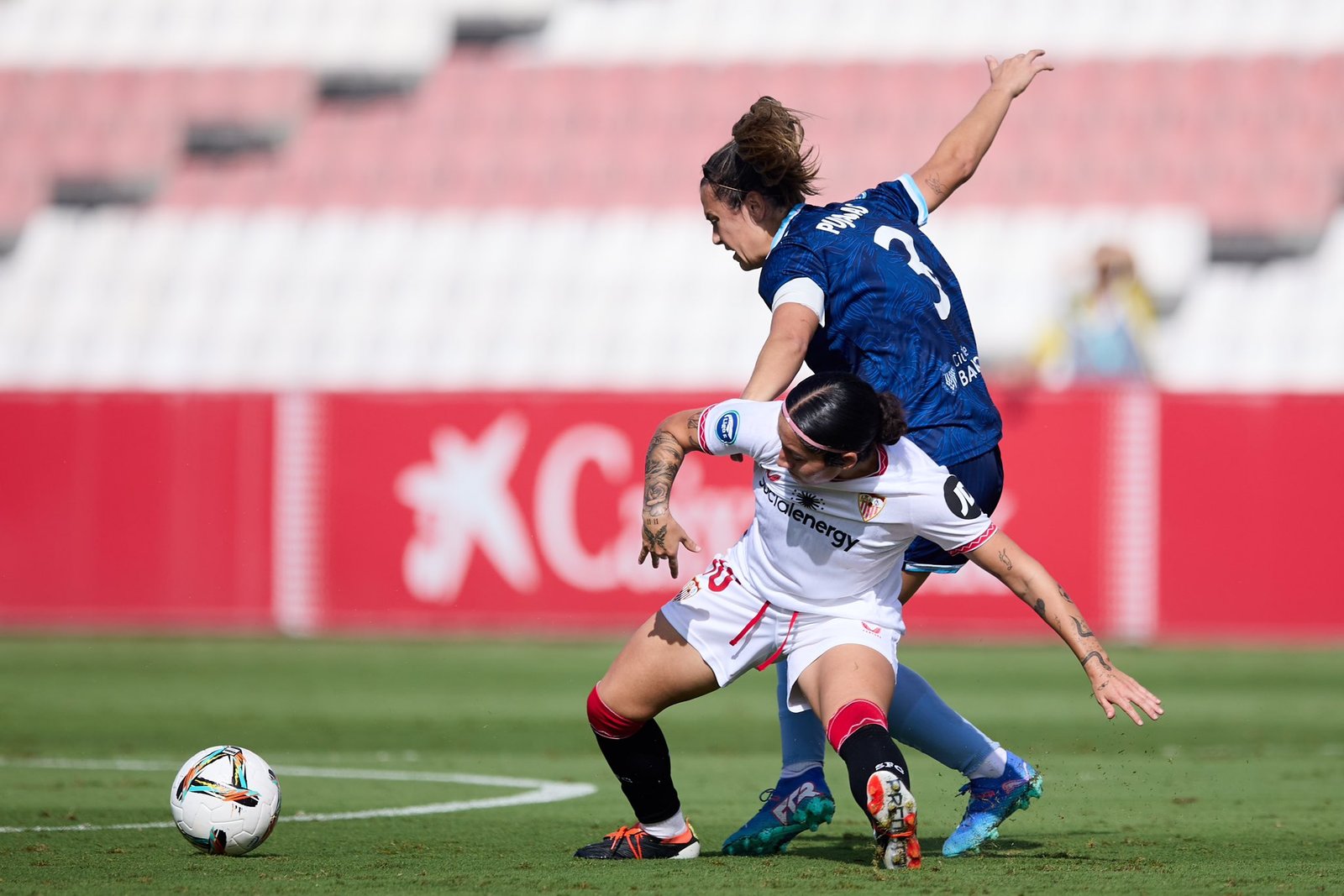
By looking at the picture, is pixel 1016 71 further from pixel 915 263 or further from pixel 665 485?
pixel 665 485

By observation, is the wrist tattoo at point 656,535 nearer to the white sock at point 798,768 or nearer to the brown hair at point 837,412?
the brown hair at point 837,412

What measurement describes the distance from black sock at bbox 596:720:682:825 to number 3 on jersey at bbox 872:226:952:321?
1.34m

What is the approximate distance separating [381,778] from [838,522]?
8.74 feet

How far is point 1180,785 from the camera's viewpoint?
21.2 ft

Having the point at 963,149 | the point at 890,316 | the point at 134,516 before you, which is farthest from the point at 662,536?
the point at 134,516

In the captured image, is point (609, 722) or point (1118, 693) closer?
point (1118, 693)

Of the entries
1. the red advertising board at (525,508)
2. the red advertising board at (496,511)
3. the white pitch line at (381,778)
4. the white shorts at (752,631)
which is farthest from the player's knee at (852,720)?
the red advertising board at (525,508)

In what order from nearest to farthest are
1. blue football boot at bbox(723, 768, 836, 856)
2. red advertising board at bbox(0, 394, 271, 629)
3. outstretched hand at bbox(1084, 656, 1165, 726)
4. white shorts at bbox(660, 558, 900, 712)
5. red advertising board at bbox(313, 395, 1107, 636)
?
outstretched hand at bbox(1084, 656, 1165, 726) → white shorts at bbox(660, 558, 900, 712) → blue football boot at bbox(723, 768, 836, 856) → red advertising board at bbox(313, 395, 1107, 636) → red advertising board at bbox(0, 394, 271, 629)

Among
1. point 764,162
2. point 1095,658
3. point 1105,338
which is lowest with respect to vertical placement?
point 1095,658

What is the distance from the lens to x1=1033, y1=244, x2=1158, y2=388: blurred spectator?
11359 millimetres

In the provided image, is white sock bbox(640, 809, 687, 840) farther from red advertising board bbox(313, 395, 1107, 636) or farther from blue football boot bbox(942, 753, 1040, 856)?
red advertising board bbox(313, 395, 1107, 636)

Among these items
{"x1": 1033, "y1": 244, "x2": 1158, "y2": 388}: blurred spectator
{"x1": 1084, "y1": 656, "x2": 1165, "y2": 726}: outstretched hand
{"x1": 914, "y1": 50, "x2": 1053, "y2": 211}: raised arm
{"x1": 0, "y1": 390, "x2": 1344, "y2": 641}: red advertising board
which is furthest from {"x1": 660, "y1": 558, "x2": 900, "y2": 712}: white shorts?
{"x1": 1033, "y1": 244, "x2": 1158, "y2": 388}: blurred spectator

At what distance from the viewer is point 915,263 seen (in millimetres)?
4836

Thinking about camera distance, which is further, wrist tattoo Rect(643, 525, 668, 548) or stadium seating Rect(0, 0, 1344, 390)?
stadium seating Rect(0, 0, 1344, 390)
